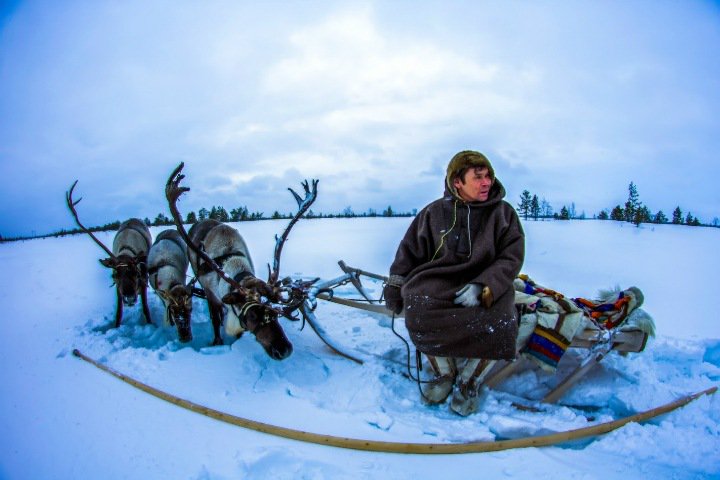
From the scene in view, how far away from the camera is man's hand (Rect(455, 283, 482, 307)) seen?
2576mm

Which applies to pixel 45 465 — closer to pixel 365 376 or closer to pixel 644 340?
pixel 365 376

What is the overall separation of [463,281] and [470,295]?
23 cm

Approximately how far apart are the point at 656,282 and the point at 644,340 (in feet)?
13.7

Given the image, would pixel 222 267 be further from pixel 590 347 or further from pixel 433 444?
pixel 590 347

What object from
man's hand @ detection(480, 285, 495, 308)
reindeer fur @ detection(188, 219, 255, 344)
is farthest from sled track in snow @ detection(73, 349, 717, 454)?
reindeer fur @ detection(188, 219, 255, 344)

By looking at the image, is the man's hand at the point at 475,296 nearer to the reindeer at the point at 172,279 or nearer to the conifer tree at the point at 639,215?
the reindeer at the point at 172,279

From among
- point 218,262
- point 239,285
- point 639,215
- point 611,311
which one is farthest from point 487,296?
point 639,215

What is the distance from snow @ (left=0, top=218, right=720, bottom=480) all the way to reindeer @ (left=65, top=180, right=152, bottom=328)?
413 millimetres

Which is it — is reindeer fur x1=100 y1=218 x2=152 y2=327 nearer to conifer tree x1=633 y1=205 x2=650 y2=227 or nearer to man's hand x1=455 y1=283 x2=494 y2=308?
man's hand x1=455 y1=283 x2=494 y2=308

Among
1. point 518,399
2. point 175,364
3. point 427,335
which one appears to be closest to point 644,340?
point 518,399

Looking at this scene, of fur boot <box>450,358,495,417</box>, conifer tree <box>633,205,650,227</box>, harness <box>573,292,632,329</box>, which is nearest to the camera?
fur boot <box>450,358,495,417</box>

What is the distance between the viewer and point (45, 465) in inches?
87.9

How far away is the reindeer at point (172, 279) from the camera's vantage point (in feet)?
13.6

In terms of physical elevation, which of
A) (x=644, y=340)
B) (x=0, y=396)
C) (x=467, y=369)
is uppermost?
(x=644, y=340)
